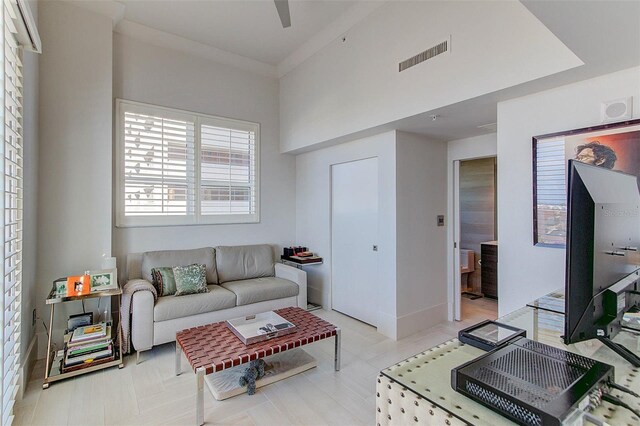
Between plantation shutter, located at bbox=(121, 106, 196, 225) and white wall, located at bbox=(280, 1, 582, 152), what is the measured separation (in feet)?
5.13

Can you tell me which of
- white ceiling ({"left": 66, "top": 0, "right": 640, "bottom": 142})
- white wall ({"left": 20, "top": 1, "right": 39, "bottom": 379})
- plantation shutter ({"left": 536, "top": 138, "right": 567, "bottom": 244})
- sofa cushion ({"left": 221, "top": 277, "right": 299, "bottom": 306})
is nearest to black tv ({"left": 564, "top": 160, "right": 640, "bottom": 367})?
white ceiling ({"left": 66, "top": 0, "right": 640, "bottom": 142})

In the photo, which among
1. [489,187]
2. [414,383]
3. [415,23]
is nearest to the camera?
[414,383]

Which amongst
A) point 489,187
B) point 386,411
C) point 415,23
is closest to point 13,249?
point 386,411

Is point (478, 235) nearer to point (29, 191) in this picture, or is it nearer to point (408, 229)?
point (408, 229)

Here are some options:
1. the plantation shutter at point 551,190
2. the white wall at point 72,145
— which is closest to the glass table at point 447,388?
the plantation shutter at point 551,190

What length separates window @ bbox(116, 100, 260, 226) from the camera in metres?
3.70

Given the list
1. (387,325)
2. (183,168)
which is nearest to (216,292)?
(183,168)

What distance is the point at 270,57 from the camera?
452 cm

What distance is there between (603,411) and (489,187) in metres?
4.91

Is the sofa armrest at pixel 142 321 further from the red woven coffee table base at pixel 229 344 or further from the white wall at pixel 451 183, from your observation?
the white wall at pixel 451 183

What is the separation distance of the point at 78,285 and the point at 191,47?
3.16 m

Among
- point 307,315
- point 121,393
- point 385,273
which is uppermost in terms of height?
point 385,273

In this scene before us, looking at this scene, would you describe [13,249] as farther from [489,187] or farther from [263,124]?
[489,187]

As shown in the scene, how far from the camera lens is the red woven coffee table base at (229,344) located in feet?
7.10
